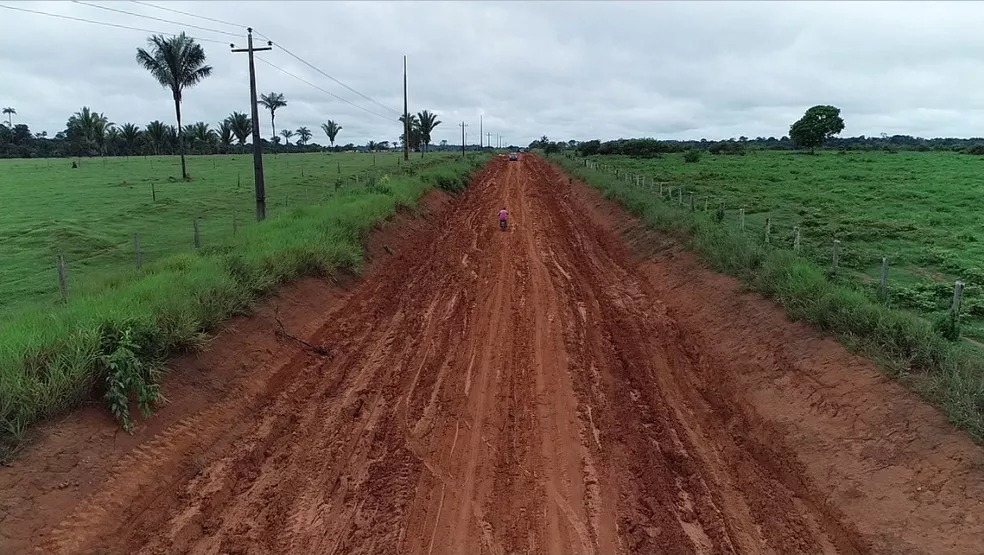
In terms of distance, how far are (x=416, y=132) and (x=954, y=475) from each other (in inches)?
3533

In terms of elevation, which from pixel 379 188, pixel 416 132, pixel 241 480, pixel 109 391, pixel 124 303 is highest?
pixel 416 132

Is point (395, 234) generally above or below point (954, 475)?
above

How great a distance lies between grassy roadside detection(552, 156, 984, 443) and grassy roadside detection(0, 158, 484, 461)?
8.51m

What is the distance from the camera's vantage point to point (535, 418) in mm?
6688

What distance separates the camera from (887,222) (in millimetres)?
18562

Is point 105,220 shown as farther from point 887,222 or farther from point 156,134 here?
point 156,134

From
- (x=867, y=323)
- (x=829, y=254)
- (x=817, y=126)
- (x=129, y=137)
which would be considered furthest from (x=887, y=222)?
(x=129, y=137)

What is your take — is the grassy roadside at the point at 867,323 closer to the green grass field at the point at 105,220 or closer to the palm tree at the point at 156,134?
the green grass field at the point at 105,220

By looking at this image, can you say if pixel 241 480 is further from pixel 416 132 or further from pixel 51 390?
pixel 416 132

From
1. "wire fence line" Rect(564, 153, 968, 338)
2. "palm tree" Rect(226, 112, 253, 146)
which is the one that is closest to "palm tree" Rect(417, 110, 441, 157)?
"palm tree" Rect(226, 112, 253, 146)

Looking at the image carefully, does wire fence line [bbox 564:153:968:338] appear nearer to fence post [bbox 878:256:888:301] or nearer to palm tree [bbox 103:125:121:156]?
fence post [bbox 878:256:888:301]

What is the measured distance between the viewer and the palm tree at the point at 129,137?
3472 inches

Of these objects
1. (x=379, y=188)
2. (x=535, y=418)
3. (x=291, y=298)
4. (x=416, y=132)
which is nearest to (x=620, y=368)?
(x=535, y=418)

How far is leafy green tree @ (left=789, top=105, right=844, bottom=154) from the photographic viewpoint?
8138 cm
